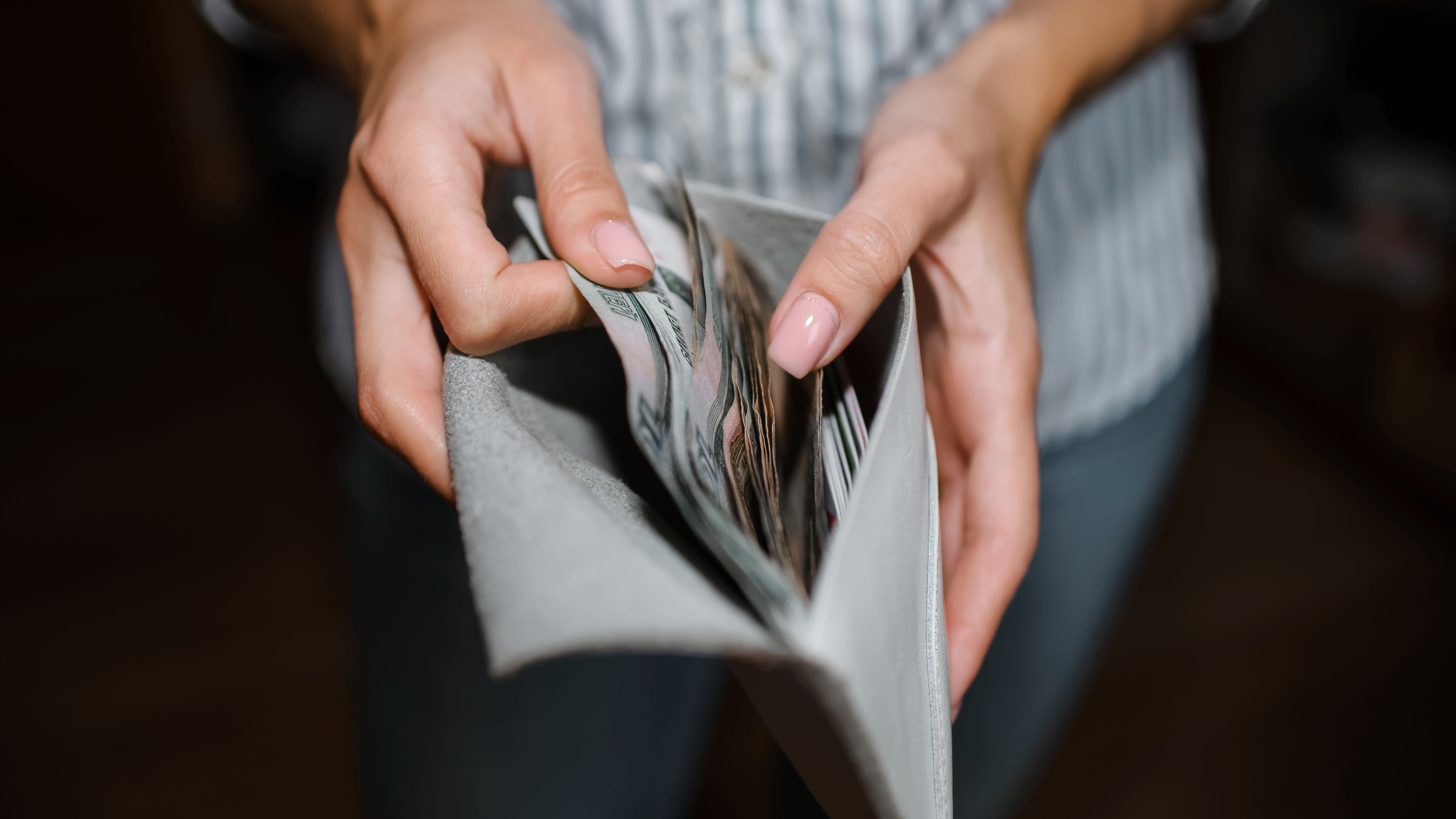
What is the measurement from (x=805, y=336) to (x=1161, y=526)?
4.82 feet

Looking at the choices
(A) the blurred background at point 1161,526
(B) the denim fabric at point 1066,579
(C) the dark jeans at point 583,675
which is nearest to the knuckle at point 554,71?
(C) the dark jeans at point 583,675

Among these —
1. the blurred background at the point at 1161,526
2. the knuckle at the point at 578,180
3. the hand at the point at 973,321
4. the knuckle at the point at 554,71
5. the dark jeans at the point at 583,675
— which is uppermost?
the knuckle at the point at 554,71

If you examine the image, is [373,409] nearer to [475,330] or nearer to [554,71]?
[475,330]

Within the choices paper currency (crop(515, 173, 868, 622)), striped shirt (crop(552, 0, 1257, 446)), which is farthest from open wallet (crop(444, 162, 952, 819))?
striped shirt (crop(552, 0, 1257, 446))

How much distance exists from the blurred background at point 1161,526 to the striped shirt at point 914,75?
0.46 m

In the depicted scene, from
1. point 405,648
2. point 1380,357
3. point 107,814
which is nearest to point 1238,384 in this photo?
point 1380,357

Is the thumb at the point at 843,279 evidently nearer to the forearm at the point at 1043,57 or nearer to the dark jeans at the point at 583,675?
the forearm at the point at 1043,57

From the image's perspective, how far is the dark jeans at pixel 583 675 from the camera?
0.58m

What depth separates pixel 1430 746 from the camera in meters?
1.26

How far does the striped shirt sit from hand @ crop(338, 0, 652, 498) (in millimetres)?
88

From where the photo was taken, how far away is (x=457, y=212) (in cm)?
35

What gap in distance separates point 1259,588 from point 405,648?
139 centimetres

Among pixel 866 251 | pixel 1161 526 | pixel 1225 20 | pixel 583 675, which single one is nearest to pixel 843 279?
pixel 866 251

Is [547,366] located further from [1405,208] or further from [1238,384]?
[1238,384]
